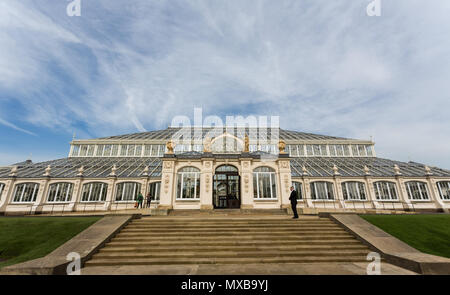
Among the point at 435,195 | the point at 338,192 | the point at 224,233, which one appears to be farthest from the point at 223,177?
the point at 435,195

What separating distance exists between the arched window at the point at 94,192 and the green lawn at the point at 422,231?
26.9 metres

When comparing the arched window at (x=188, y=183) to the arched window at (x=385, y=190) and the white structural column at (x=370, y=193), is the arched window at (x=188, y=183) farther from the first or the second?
the arched window at (x=385, y=190)

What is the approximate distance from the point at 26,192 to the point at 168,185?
1934cm

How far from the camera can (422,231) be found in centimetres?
944

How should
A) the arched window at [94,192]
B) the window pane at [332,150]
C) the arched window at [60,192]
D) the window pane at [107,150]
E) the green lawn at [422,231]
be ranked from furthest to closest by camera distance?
the window pane at [332,150] < the window pane at [107,150] < the arched window at [94,192] < the arched window at [60,192] < the green lawn at [422,231]

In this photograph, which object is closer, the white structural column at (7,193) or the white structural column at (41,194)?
the white structural column at (7,193)

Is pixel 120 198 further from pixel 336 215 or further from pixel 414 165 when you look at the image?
pixel 414 165

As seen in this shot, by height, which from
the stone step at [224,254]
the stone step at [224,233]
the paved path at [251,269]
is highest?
the stone step at [224,233]

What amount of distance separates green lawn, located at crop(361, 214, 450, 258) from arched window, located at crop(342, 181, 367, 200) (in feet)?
43.5

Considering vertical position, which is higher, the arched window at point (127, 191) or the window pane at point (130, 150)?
the window pane at point (130, 150)

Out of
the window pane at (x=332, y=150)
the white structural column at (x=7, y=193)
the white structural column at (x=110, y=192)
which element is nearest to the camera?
the white structural column at (x=7, y=193)

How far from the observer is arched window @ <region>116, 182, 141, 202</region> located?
24.2m

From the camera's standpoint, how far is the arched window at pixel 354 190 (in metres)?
23.8

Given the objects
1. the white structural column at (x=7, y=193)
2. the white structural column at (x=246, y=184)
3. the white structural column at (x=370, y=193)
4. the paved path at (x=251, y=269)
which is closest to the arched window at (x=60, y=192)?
the white structural column at (x=7, y=193)
